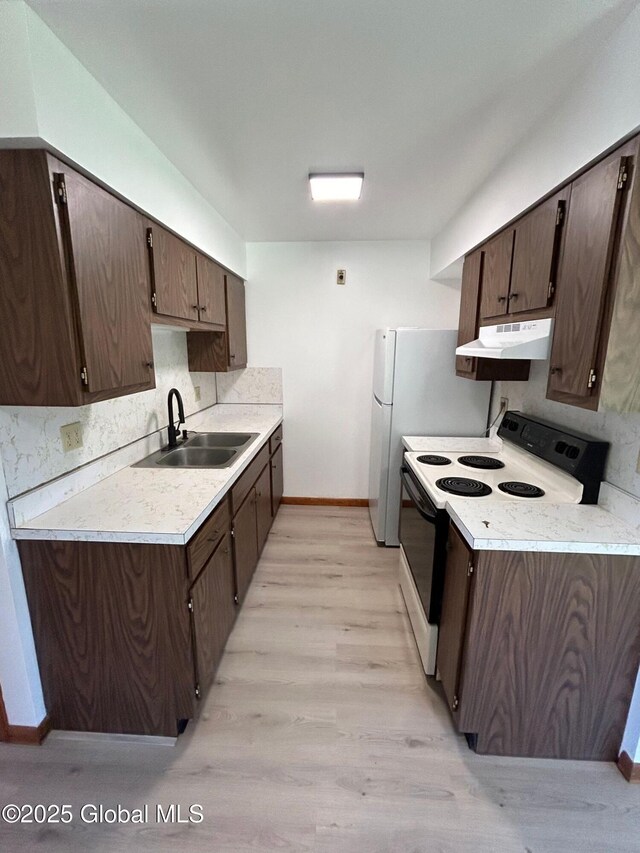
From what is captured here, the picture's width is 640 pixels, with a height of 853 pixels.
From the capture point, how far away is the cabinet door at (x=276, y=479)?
3.17m

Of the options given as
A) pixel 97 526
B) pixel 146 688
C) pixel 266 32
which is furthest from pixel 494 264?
pixel 146 688

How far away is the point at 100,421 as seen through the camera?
1813mm

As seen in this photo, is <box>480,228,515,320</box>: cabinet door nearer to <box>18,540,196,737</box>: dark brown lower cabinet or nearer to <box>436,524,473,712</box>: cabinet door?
<box>436,524,473,712</box>: cabinet door

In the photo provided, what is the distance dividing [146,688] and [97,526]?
2.24 ft

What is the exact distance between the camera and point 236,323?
3.14 metres

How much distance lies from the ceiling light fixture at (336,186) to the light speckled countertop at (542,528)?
180 centimetres

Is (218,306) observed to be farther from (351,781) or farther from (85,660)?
(351,781)

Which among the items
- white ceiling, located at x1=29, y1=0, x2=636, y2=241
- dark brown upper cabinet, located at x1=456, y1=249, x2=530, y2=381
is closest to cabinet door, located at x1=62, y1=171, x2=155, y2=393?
white ceiling, located at x1=29, y1=0, x2=636, y2=241

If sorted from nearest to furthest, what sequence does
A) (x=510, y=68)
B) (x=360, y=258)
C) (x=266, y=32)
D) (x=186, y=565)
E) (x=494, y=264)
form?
(x=266, y=32) < (x=510, y=68) < (x=186, y=565) < (x=494, y=264) < (x=360, y=258)

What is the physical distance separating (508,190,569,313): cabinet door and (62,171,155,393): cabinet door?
170 cm

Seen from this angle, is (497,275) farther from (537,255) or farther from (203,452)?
(203,452)

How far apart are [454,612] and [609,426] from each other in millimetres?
986

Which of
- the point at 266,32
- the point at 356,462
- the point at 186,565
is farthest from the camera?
the point at 356,462

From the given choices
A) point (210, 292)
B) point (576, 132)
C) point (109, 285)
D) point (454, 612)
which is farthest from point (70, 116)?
point (454, 612)
